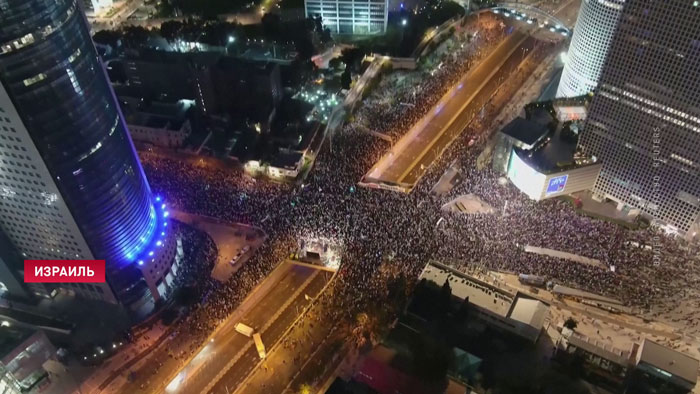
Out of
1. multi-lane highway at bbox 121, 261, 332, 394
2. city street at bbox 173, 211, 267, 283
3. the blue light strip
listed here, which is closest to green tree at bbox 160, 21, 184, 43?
city street at bbox 173, 211, 267, 283

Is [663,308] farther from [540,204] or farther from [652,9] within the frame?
[652,9]

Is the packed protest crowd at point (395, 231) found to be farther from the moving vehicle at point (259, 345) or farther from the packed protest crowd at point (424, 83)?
the packed protest crowd at point (424, 83)

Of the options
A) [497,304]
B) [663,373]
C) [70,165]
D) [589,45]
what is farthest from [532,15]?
[70,165]

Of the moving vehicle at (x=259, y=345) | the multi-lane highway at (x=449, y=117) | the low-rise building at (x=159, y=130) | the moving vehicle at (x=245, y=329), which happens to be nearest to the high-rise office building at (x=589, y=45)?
the multi-lane highway at (x=449, y=117)

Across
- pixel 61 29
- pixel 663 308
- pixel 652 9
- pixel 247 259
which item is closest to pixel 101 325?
pixel 247 259

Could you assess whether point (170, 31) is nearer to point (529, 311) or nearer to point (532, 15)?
point (532, 15)
